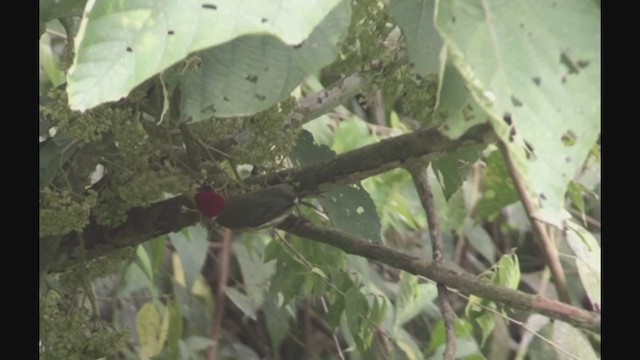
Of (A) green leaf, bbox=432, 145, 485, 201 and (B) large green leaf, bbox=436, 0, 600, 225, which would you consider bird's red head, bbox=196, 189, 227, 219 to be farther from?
(B) large green leaf, bbox=436, 0, 600, 225

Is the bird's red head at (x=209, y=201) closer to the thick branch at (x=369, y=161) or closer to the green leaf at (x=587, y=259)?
the thick branch at (x=369, y=161)

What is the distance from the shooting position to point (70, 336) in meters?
0.76

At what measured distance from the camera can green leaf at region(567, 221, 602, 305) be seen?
0.87 m

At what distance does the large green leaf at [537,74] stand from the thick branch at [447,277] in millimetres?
341

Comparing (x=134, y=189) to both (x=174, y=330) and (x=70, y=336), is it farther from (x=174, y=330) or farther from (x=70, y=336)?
(x=174, y=330)

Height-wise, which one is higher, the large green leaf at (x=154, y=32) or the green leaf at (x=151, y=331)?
the large green leaf at (x=154, y=32)

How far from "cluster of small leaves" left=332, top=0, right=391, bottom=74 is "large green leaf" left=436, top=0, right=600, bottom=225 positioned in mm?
219

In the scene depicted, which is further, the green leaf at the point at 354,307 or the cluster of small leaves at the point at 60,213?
the green leaf at the point at 354,307

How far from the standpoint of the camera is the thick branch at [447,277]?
2.57 feet

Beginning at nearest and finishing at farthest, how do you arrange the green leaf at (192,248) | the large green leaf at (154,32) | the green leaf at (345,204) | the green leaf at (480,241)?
1. the large green leaf at (154,32)
2. the green leaf at (345,204)
3. the green leaf at (192,248)
4. the green leaf at (480,241)

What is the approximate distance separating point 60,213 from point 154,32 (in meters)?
0.32

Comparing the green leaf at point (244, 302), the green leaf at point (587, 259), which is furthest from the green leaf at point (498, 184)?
the green leaf at point (244, 302)
